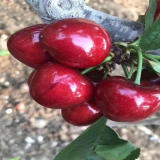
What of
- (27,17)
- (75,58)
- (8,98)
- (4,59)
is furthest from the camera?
(27,17)

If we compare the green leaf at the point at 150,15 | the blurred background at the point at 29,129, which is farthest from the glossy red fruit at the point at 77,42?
the blurred background at the point at 29,129

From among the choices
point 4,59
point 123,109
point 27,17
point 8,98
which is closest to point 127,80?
point 123,109

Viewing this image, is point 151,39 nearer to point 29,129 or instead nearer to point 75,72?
point 75,72

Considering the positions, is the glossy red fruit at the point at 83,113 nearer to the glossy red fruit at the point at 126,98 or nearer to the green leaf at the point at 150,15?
the glossy red fruit at the point at 126,98

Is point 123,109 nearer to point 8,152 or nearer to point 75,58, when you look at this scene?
point 75,58

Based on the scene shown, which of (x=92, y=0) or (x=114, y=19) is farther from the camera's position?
(x=92, y=0)
